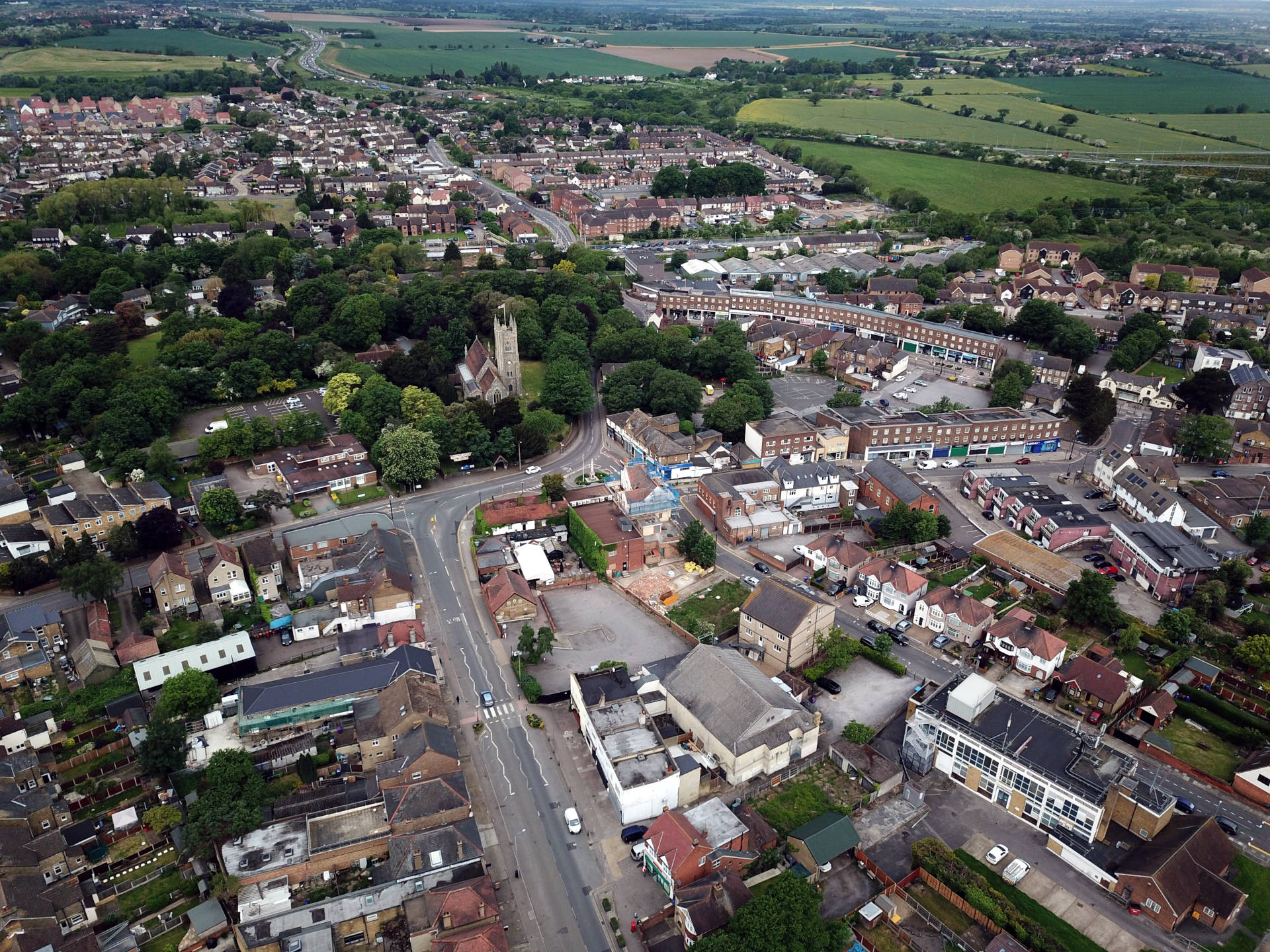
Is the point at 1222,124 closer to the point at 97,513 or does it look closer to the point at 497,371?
the point at 497,371

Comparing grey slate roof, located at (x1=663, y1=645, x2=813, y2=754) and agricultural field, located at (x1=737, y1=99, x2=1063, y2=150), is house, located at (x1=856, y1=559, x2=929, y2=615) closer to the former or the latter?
grey slate roof, located at (x1=663, y1=645, x2=813, y2=754)

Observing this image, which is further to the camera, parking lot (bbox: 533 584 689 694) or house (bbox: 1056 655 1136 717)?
parking lot (bbox: 533 584 689 694)

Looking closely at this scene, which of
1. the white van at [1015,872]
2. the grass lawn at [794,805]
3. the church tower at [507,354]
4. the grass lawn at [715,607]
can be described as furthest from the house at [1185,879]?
the church tower at [507,354]

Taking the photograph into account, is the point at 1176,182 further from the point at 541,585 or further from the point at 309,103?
the point at 309,103


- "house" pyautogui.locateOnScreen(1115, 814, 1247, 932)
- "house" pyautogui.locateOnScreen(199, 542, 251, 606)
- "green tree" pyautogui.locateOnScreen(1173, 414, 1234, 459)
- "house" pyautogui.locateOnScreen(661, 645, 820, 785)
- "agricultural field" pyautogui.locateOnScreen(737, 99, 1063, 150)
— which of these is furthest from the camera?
"agricultural field" pyautogui.locateOnScreen(737, 99, 1063, 150)

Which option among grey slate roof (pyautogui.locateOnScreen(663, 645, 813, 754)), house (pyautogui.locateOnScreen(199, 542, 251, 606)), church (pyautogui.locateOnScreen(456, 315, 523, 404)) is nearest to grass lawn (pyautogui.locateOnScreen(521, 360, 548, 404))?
church (pyautogui.locateOnScreen(456, 315, 523, 404))

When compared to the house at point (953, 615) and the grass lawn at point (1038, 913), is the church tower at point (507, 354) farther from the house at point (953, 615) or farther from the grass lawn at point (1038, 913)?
the grass lawn at point (1038, 913)

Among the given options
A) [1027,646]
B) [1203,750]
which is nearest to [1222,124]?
[1027,646]

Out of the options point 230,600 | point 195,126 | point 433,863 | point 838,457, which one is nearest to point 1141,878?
point 433,863

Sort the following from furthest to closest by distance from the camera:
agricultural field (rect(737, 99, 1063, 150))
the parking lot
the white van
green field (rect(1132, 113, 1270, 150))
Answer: agricultural field (rect(737, 99, 1063, 150)), green field (rect(1132, 113, 1270, 150)), the parking lot, the white van
